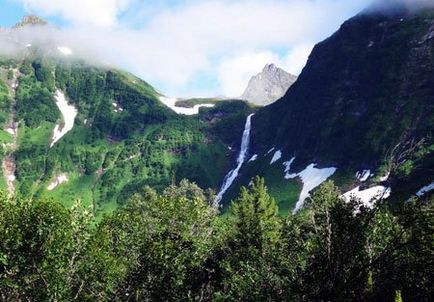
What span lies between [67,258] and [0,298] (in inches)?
282

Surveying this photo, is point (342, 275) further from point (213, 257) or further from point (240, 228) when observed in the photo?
point (240, 228)

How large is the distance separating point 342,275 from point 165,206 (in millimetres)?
33831

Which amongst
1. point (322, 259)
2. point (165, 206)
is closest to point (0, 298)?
point (165, 206)

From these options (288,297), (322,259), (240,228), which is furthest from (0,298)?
(240,228)

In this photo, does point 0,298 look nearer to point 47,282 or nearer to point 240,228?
point 47,282

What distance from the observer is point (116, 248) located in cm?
5891

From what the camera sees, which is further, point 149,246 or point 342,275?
point 149,246

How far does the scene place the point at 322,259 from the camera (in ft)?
89.4

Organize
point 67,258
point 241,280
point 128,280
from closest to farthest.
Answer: point 67,258 → point 241,280 → point 128,280

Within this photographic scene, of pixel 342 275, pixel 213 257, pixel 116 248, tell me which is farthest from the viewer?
pixel 213 257

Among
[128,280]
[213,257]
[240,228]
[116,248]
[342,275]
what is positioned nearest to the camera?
[342,275]

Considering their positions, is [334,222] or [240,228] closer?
[334,222]

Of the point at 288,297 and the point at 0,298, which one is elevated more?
the point at 0,298

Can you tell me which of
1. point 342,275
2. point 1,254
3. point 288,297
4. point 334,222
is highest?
point 1,254
